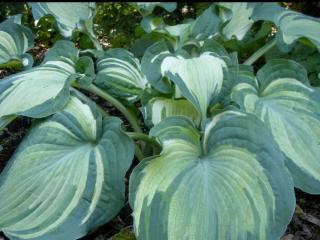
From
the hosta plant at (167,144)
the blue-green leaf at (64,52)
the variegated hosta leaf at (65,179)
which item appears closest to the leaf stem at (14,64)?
the hosta plant at (167,144)

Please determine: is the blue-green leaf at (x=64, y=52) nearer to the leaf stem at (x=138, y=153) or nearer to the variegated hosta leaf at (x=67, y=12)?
the variegated hosta leaf at (x=67, y=12)

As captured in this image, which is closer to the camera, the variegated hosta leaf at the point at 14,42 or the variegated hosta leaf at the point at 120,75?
the variegated hosta leaf at the point at 120,75

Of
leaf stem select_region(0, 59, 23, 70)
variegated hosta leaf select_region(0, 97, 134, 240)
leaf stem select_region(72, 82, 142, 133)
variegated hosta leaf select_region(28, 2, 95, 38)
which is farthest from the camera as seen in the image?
variegated hosta leaf select_region(28, 2, 95, 38)

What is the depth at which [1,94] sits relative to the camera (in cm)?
168

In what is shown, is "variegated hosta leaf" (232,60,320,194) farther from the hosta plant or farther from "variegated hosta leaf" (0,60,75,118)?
"variegated hosta leaf" (0,60,75,118)

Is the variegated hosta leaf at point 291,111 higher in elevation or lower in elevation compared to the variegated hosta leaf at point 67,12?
lower

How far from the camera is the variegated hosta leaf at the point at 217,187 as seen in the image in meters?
1.29

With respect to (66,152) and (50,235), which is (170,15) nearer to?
(66,152)

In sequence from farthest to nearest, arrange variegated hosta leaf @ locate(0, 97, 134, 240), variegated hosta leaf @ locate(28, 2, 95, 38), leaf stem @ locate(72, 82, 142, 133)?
variegated hosta leaf @ locate(28, 2, 95, 38) < leaf stem @ locate(72, 82, 142, 133) < variegated hosta leaf @ locate(0, 97, 134, 240)

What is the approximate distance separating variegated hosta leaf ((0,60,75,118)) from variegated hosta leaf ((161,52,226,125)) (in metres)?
0.36

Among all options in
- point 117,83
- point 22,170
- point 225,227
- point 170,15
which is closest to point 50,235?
point 22,170

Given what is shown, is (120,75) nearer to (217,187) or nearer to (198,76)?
Answer: (198,76)

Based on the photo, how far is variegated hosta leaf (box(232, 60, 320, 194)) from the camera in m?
1.54

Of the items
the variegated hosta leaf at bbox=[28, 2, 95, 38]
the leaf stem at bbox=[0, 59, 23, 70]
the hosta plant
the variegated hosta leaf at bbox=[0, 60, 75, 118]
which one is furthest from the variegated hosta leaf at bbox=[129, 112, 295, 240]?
the variegated hosta leaf at bbox=[28, 2, 95, 38]
